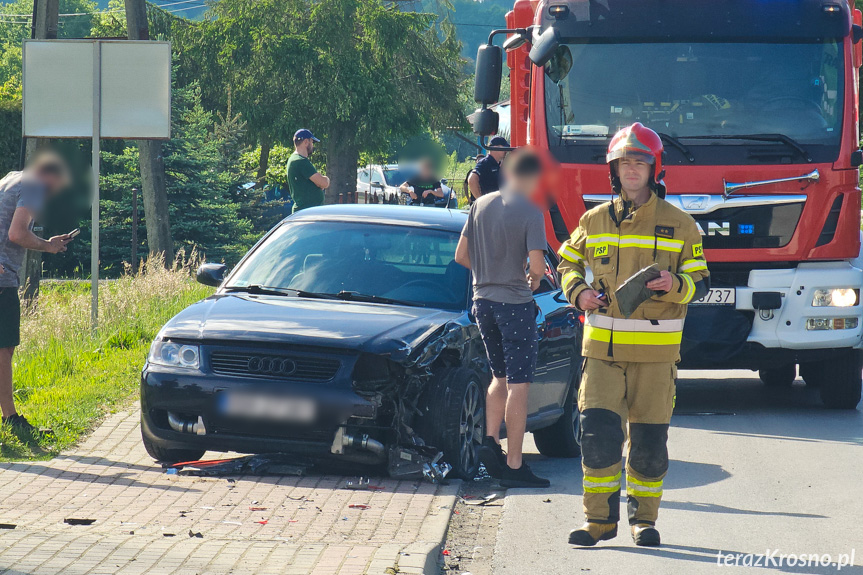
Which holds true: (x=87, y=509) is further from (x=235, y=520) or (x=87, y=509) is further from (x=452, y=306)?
(x=452, y=306)

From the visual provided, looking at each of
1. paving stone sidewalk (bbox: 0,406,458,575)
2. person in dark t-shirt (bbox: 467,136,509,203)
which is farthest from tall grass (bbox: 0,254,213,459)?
person in dark t-shirt (bbox: 467,136,509,203)

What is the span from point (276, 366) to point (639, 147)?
2.30m

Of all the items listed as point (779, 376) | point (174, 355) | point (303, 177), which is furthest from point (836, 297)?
point (303, 177)

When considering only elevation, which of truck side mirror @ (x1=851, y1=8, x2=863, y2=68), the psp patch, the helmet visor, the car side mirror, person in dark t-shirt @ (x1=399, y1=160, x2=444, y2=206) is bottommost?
the car side mirror

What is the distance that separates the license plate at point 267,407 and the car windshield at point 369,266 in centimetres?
115

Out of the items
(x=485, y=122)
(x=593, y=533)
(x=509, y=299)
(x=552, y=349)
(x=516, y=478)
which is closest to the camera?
(x=593, y=533)

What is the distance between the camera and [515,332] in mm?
6941

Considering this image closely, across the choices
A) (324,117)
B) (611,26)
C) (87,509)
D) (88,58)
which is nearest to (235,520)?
(87,509)

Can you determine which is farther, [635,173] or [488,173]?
[488,173]

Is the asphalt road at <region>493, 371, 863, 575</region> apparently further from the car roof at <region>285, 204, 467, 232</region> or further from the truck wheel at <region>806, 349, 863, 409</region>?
the car roof at <region>285, 204, 467, 232</region>

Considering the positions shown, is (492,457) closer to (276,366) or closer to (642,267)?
(276,366)

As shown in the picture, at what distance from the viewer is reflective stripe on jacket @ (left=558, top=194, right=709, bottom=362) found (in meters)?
5.64

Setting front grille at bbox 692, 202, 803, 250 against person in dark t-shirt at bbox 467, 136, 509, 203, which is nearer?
front grille at bbox 692, 202, 803, 250

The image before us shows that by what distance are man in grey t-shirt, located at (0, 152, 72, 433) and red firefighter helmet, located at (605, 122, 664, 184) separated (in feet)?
12.1
